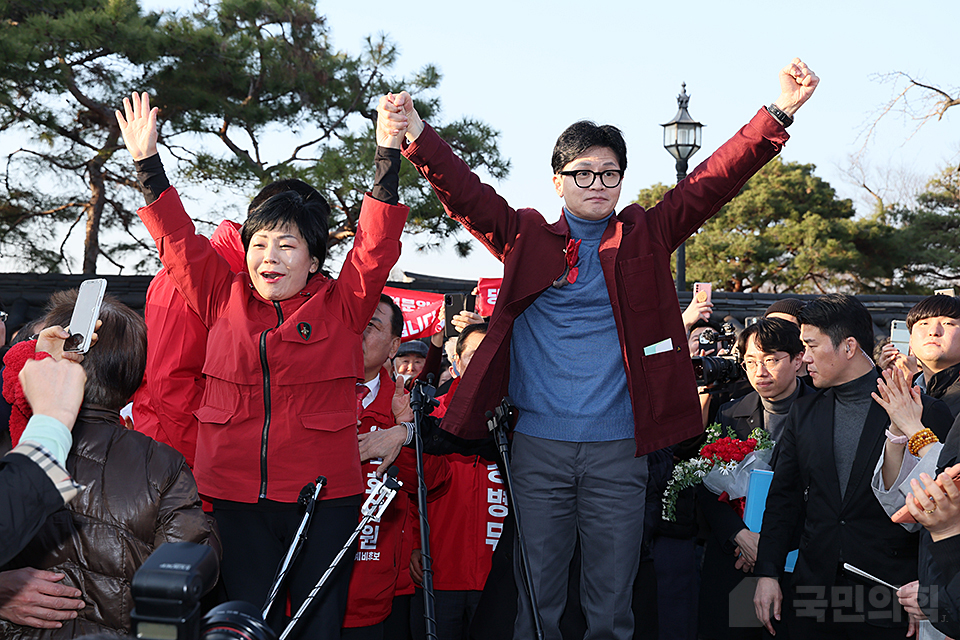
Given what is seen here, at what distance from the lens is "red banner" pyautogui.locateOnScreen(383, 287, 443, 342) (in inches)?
304

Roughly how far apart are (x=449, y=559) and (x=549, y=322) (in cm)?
144

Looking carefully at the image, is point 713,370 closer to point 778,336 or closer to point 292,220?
point 778,336

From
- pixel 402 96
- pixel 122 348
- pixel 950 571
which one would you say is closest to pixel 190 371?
pixel 122 348

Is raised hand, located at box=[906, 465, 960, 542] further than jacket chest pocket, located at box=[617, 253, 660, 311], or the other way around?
jacket chest pocket, located at box=[617, 253, 660, 311]

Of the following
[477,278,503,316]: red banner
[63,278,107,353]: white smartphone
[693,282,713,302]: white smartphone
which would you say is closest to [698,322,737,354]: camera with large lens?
[693,282,713,302]: white smartphone

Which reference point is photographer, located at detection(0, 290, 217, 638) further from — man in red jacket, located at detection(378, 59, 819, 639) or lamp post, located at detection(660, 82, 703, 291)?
lamp post, located at detection(660, 82, 703, 291)

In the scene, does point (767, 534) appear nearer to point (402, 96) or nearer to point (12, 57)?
point (402, 96)

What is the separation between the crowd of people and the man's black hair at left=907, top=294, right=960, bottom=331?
1.06m

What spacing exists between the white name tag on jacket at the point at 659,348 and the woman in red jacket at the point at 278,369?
3.06 ft

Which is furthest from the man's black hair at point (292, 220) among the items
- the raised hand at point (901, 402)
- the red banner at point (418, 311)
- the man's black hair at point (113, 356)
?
the red banner at point (418, 311)

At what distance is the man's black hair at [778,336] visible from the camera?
421 cm

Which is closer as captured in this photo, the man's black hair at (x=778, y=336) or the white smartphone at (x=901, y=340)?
the man's black hair at (x=778, y=336)

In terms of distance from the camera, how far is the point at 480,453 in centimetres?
304

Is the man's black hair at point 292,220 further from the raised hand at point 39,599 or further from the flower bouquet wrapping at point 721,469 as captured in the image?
the flower bouquet wrapping at point 721,469
